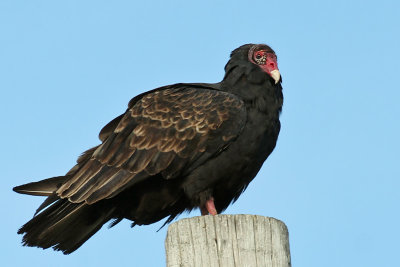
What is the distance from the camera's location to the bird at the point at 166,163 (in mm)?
5289

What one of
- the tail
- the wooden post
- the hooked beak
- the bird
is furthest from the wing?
the wooden post

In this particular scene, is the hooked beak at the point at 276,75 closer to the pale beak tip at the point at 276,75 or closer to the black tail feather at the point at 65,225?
the pale beak tip at the point at 276,75

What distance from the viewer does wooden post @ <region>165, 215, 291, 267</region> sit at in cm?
351

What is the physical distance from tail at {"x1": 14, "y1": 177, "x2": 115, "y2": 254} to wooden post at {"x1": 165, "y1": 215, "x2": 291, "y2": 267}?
1.90 meters

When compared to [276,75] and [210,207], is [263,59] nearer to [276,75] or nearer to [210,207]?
[276,75]

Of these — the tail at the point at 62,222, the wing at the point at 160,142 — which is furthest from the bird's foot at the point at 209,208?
the tail at the point at 62,222

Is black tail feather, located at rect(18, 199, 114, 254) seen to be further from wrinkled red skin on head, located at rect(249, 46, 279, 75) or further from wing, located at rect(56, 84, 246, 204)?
wrinkled red skin on head, located at rect(249, 46, 279, 75)

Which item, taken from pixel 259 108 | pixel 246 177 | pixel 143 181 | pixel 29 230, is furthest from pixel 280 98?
pixel 29 230

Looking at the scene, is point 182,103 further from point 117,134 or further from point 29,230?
point 29,230

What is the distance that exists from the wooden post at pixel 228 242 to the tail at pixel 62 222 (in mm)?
1900

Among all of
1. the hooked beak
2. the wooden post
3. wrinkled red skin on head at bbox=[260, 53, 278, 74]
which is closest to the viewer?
the wooden post

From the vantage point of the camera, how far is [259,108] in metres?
5.52

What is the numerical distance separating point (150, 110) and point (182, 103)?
0.85ft

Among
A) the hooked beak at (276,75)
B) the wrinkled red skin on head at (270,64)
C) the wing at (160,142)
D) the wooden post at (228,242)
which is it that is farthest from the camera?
the wrinkled red skin on head at (270,64)
